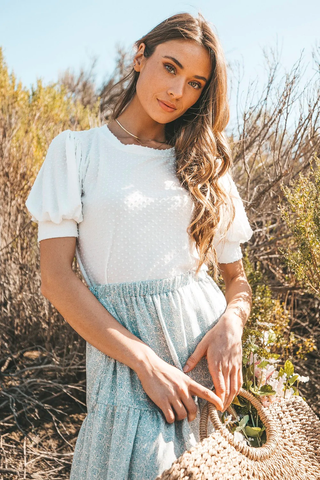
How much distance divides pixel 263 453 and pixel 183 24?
1471 millimetres

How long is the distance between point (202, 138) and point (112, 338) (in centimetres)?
92

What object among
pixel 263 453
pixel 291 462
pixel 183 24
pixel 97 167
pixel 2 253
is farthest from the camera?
pixel 2 253

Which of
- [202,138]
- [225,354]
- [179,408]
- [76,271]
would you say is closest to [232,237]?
[202,138]

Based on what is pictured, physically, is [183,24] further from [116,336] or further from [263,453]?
[263,453]

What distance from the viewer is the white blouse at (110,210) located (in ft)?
4.67

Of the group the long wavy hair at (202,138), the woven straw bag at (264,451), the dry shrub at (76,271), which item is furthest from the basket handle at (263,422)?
Result: the dry shrub at (76,271)

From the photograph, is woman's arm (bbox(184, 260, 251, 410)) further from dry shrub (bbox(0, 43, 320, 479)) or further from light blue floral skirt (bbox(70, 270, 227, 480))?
dry shrub (bbox(0, 43, 320, 479))

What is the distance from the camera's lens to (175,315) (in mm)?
1467

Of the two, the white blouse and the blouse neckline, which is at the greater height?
the blouse neckline

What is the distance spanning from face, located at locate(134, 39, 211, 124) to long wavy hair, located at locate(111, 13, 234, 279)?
4 centimetres

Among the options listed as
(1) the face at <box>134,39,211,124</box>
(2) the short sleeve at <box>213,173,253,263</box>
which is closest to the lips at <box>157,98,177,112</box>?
(1) the face at <box>134,39,211,124</box>

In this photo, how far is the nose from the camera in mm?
1605

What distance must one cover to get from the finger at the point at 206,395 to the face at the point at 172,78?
0.95 meters

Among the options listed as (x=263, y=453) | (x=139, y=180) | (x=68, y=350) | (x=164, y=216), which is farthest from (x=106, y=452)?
(x=68, y=350)
